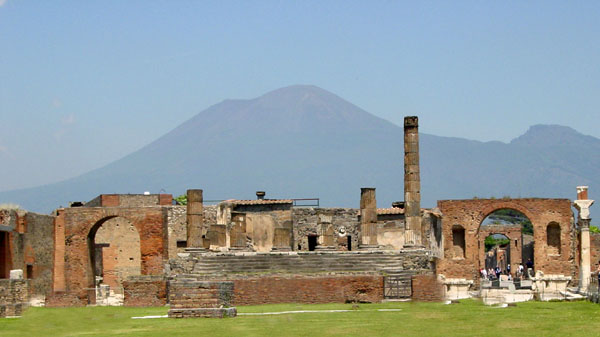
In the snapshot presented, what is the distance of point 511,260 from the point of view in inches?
3034

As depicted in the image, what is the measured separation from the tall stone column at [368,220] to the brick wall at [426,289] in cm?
1092

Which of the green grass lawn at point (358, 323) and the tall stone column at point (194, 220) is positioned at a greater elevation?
the tall stone column at point (194, 220)

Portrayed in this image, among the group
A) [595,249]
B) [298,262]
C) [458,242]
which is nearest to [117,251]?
[298,262]

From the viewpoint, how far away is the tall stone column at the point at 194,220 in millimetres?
46719

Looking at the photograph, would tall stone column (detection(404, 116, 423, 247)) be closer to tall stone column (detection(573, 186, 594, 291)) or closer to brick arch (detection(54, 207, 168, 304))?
tall stone column (detection(573, 186, 594, 291))

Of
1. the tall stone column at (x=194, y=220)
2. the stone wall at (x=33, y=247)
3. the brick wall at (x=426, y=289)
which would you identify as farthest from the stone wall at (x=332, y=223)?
the brick wall at (x=426, y=289)

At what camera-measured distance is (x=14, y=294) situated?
104ft

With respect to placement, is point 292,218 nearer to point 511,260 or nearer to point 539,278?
point 539,278

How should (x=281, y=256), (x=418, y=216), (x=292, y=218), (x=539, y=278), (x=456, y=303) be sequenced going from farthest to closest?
(x=292, y=218) < (x=539, y=278) < (x=418, y=216) < (x=281, y=256) < (x=456, y=303)

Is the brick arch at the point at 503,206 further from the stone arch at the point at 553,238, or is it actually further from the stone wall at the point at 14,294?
the stone wall at the point at 14,294

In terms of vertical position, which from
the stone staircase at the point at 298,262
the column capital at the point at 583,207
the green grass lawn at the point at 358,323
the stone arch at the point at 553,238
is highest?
the column capital at the point at 583,207

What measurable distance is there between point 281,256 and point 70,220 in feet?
36.3

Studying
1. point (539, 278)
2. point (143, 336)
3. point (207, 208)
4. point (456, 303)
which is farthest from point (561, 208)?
point (143, 336)

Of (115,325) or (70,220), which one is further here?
(70,220)
